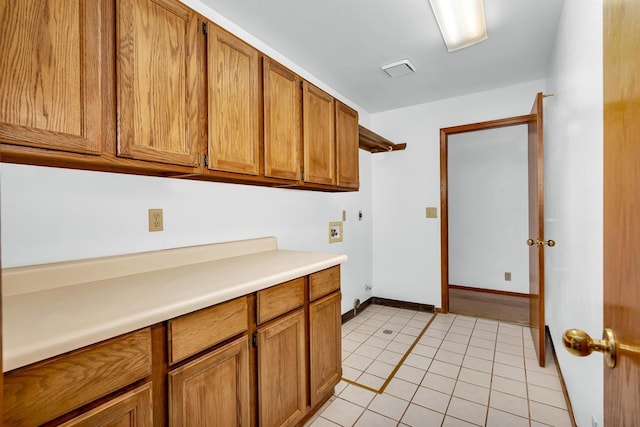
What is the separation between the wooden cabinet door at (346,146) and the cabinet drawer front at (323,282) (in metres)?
0.82

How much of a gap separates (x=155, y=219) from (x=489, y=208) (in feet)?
13.4

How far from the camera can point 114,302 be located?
3.32ft

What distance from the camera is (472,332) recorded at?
2863mm

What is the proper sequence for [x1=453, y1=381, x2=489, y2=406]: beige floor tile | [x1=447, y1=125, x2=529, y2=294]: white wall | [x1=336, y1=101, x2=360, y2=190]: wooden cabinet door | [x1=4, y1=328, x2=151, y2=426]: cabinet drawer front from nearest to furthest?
[x1=4, y1=328, x2=151, y2=426]: cabinet drawer front < [x1=453, y1=381, x2=489, y2=406]: beige floor tile < [x1=336, y1=101, x2=360, y2=190]: wooden cabinet door < [x1=447, y1=125, x2=529, y2=294]: white wall

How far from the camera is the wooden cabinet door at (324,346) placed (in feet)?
5.55

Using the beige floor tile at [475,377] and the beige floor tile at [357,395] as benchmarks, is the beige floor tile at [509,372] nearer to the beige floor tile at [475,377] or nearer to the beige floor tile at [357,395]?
the beige floor tile at [475,377]

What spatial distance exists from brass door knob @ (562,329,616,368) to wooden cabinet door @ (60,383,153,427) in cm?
115

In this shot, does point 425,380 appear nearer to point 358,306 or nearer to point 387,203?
point 358,306

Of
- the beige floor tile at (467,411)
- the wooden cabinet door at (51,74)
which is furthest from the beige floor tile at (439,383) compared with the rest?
the wooden cabinet door at (51,74)

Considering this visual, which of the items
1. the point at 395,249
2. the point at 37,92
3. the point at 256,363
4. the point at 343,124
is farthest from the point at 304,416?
the point at 395,249

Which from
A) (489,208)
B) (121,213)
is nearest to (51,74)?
(121,213)

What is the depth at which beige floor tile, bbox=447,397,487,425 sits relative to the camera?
1711 millimetres

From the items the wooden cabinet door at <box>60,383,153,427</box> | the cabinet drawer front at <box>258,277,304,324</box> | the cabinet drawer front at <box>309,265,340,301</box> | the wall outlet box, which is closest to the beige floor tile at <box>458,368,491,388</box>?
the cabinet drawer front at <box>309,265,340,301</box>

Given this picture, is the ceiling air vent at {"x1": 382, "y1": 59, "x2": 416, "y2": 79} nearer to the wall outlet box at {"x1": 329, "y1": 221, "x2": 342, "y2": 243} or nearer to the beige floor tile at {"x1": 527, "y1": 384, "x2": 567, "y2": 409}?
the wall outlet box at {"x1": 329, "y1": 221, "x2": 342, "y2": 243}
